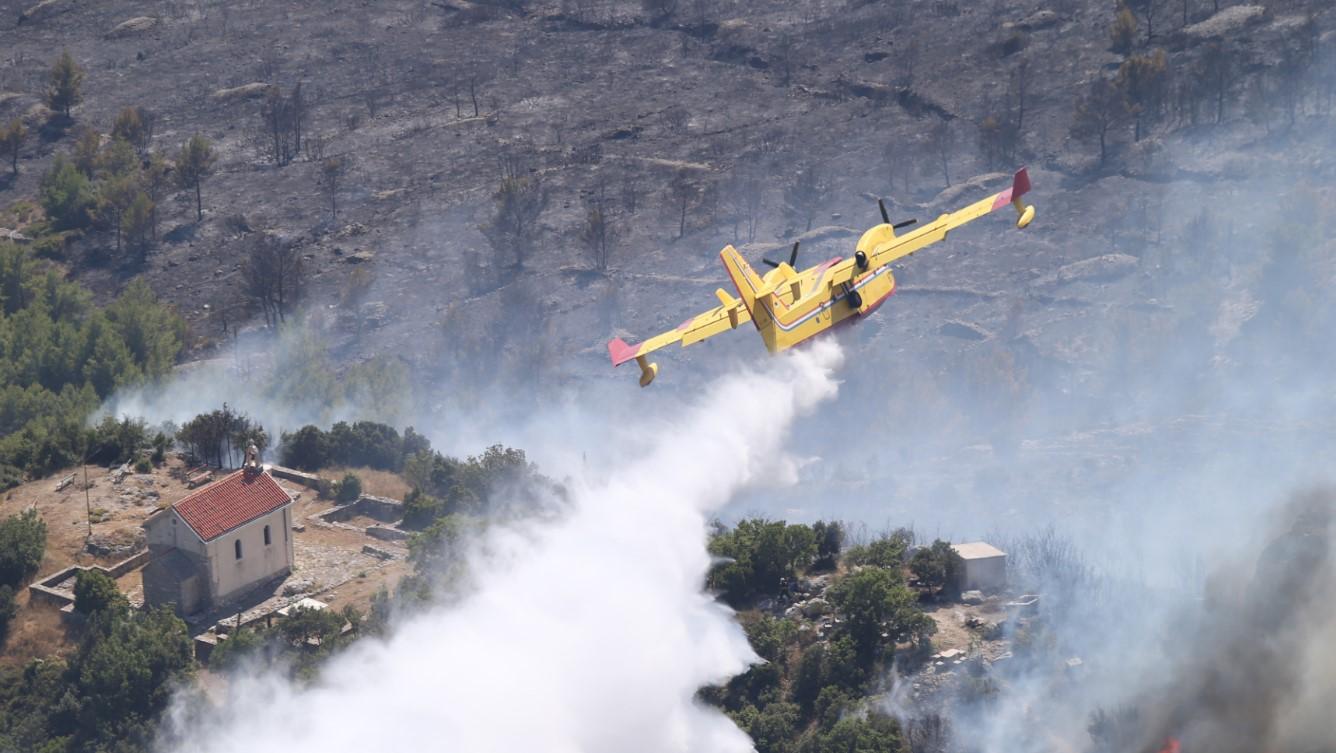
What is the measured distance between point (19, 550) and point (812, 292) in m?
40.2

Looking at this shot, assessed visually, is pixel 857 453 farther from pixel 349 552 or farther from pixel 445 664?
pixel 445 664

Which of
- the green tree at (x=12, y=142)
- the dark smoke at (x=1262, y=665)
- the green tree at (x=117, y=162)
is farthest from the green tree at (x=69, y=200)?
the dark smoke at (x=1262, y=665)

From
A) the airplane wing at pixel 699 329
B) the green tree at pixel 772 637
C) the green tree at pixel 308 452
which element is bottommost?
the green tree at pixel 308 452

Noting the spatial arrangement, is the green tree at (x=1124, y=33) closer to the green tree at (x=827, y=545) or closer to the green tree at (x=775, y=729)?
the green tree at (x=827, y=545)

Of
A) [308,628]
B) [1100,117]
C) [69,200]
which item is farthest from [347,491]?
[1100,117]

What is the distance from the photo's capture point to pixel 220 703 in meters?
96.5

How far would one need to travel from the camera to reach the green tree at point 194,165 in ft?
601

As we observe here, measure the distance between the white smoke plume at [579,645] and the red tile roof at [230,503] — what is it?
8.23 m

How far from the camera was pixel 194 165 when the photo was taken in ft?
602

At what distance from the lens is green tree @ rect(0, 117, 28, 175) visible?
627 ft

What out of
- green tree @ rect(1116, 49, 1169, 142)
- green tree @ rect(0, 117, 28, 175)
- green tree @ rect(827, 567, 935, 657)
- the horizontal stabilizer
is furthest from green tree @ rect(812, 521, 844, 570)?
green tree @ rect(0, 117, 28, 175)

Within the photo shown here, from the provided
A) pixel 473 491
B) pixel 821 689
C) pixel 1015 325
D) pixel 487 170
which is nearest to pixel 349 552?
pixel 473 491

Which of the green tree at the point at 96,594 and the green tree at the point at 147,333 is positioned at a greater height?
the green tree at the point at 96,594

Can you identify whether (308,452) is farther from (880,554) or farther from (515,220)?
(515,220)
